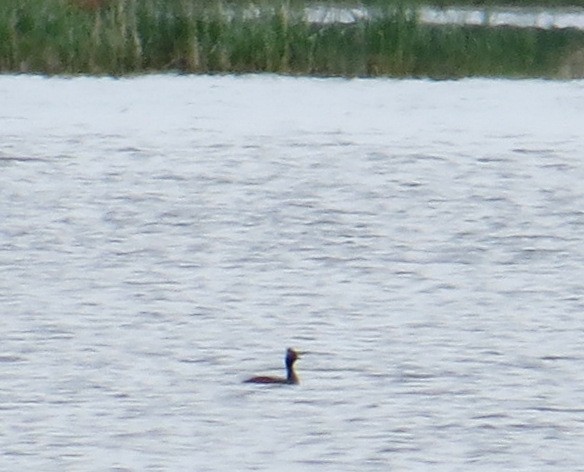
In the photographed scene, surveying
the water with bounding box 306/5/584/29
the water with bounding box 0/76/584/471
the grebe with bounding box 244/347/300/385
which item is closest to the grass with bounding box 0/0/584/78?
the water with bounding box 306/5/584/29

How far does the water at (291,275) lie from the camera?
4.92 meters

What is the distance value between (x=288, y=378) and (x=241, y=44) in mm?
5570

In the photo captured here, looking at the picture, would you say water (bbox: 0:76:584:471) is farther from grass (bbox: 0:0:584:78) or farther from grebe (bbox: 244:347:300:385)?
grass (bbox: 0:0:584:78)

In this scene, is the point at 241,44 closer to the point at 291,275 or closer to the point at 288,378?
the point at 291,275

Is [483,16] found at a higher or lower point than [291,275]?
higher

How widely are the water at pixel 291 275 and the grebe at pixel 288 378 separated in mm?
46

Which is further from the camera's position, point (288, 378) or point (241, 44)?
point (241, 44)

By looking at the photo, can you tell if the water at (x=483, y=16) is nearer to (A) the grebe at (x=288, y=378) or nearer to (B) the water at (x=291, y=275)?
(B) the water at (x=291, y=275)

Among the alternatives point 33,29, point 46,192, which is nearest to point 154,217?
point 46,192

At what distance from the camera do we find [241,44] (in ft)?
35.1

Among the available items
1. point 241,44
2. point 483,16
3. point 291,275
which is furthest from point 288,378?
point 483,16

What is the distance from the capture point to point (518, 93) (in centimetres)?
993

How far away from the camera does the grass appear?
10633mm

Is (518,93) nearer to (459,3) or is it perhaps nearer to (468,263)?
(468,263)
